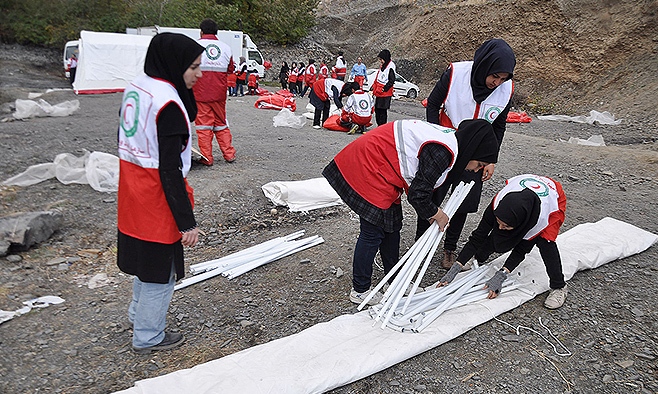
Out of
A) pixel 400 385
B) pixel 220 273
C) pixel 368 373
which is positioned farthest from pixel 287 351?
pixel 220 273

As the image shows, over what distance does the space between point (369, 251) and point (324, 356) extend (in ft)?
2.39

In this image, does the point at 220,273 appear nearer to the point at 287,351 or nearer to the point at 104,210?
the point at 287,351

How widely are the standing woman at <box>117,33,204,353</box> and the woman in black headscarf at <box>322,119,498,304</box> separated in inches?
38.6

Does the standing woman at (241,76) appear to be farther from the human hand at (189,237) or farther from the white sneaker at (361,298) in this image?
the human hand at (189,237)

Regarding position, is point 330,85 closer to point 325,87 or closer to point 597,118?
point 325,87

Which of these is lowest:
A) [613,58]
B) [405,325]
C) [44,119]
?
[44,119]

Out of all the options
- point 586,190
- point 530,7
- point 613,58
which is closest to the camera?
point 586,190

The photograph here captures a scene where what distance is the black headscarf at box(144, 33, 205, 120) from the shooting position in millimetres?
2209

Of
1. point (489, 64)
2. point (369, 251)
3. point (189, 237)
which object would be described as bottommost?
point (369, 251)

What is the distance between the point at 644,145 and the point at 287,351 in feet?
31.1

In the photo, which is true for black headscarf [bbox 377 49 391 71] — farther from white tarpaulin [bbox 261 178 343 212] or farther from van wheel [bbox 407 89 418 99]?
van wheel [bbox 407 89 418 99]

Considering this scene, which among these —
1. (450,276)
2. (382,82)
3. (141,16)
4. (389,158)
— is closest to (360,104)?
(382,82)

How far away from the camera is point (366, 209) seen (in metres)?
2.75

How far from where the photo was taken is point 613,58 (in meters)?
15.4
